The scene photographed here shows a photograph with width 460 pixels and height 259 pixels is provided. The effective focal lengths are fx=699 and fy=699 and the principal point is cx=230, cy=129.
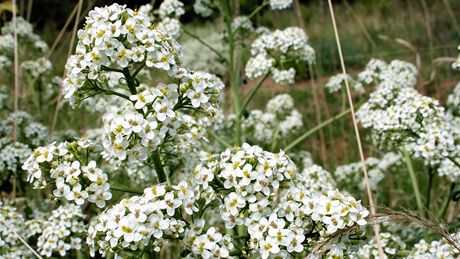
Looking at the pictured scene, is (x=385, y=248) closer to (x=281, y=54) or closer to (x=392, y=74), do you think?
(x=281, y=54)

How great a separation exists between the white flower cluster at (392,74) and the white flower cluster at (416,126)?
0.51 metres

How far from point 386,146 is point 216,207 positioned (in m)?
1.49

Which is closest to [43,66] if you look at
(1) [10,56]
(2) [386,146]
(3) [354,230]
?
(1) [10,56]

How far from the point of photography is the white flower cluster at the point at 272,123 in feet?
15.7

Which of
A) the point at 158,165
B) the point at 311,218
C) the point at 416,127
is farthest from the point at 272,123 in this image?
the point at 311,218

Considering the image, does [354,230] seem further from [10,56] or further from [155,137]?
[10,56]

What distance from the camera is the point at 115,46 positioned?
2.27 metres

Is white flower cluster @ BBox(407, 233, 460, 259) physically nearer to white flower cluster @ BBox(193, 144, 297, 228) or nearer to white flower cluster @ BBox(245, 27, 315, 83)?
white flower cluster @ BBox(193, 144, 297, 228)

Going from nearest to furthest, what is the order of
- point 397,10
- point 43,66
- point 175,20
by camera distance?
1. point 175,20
2. point 43,66
3. point 397,10

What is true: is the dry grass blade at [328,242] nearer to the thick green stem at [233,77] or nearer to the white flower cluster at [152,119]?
the white flower cluster at [152,119]

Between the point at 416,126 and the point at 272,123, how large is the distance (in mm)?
1699

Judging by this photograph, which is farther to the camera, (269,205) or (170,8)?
(170,8)

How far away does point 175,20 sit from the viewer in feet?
13.9

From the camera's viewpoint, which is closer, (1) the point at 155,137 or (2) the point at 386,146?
(1) the point at 155,137
